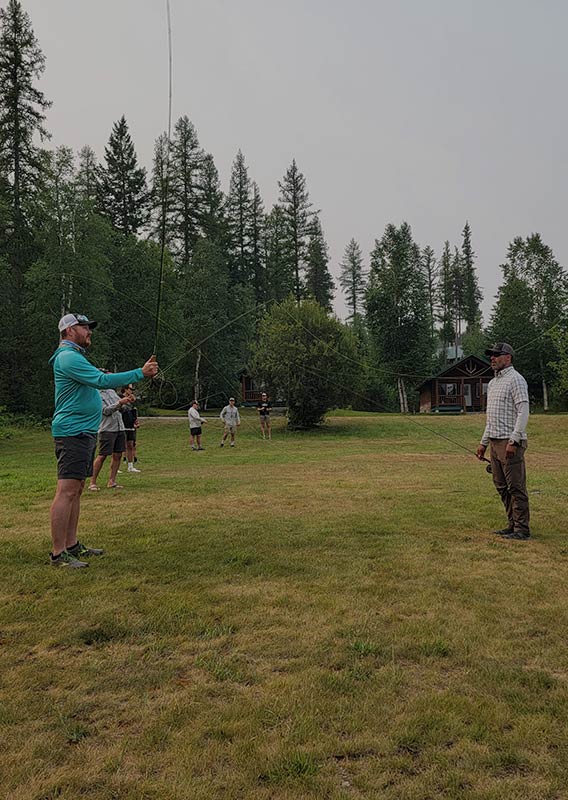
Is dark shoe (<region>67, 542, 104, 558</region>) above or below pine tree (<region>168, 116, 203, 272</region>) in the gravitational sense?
below

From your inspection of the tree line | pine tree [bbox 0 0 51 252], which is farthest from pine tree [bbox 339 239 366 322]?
pine tree [bbox 0 0 51 252]

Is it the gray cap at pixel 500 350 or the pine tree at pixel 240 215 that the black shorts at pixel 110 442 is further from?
the pine tree at pixel 240 215

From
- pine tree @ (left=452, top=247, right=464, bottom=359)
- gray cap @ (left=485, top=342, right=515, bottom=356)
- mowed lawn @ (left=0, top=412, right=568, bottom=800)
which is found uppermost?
pine tree @ (left=452, top=247, right=464, bottom=359)

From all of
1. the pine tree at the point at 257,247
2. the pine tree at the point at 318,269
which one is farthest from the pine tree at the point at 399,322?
the pine tree at the point at 257,247

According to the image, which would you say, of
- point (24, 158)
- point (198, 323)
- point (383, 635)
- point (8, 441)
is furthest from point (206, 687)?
point (198, 323)

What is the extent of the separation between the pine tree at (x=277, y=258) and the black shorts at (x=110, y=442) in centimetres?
3991

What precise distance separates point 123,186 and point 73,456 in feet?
141

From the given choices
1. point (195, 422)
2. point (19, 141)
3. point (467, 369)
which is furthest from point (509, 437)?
point (467, 369)

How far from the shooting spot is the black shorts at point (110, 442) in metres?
8.92

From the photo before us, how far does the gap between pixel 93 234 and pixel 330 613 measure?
28807 millimetres

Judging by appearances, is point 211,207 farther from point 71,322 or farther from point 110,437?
point 71,322

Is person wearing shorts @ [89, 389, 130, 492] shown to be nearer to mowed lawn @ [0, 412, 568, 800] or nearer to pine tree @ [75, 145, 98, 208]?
mowed lawn @ [0, 412, 568, 800]

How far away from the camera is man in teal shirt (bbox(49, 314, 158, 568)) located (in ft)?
15.4

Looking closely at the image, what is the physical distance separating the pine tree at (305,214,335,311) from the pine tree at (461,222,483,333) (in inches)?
768
